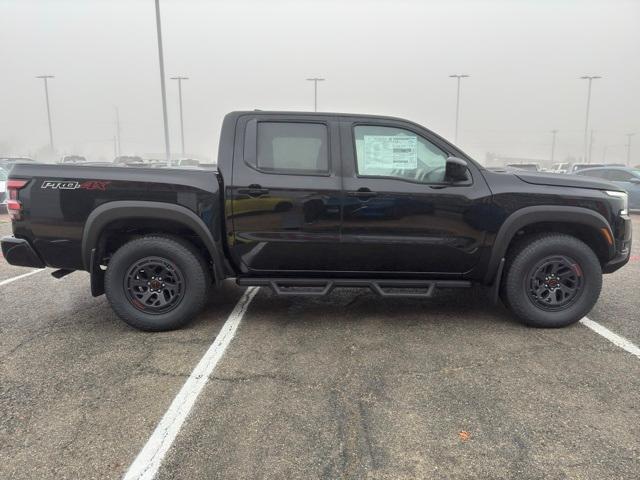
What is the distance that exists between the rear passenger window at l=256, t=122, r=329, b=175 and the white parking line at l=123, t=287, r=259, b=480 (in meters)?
1.50

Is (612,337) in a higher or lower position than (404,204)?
lower

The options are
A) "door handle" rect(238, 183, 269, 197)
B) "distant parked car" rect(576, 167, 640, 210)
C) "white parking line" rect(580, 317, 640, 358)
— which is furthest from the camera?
"distant parked car" rect(576, 167, 640, 210)

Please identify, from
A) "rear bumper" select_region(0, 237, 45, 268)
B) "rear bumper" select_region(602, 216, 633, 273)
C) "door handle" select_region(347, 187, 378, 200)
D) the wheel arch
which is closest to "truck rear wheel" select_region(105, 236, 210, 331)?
"rear bumper" select_region(0, 237, 45, 268)

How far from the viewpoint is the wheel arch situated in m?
3.93

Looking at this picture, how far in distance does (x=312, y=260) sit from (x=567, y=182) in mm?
2348

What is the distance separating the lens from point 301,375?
128 inches

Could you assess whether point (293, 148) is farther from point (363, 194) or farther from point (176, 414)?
point (176, 414)

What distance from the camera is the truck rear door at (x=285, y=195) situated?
3.88 metres

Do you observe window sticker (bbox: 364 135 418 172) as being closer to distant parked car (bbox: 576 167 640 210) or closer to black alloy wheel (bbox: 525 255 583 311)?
black alloy wheel (bbox: 525 255 583 311)

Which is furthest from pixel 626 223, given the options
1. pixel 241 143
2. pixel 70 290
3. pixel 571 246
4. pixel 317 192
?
pixel 70 290

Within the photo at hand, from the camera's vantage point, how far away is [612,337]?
392 cm

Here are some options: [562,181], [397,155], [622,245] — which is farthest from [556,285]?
[397,155]

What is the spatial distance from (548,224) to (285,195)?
234 centimetres

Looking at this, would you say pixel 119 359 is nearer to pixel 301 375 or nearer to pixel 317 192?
pixel 301 375
